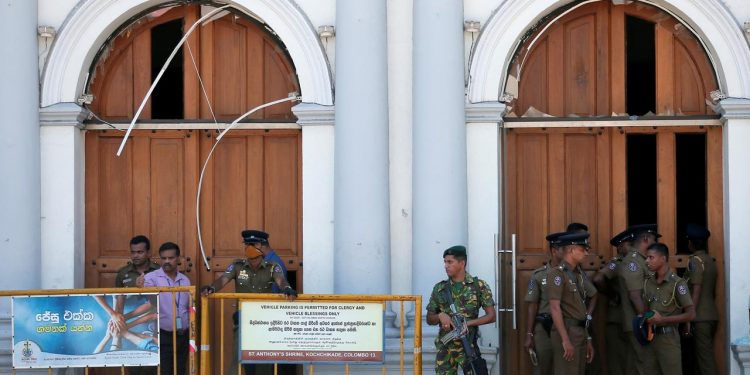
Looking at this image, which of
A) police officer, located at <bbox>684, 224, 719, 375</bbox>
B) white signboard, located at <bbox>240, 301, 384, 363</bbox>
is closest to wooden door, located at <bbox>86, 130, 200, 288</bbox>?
white signboard, located at <bbox>240, 301, 384, 363</bbox>

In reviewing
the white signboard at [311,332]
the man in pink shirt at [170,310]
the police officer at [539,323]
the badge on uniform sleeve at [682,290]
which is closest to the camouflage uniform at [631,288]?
the badge on uniform sleeve at [682,290]

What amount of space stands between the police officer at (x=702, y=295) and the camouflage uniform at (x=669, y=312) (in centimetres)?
71

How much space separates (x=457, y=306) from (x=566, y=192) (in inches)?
94.2

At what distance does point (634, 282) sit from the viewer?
36.9 feet

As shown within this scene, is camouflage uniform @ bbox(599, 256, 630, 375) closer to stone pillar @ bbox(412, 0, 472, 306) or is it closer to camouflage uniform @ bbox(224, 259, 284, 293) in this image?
stone pillar @ bbox(412, 0, 472, 306)

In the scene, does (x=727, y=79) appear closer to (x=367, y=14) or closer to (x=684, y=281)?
(x=684, y=281)

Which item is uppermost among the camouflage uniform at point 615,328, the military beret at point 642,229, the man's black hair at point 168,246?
the military beret at point 642,229

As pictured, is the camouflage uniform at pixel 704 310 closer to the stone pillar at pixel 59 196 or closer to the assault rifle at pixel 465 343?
the assault rifle at pixel 465 343

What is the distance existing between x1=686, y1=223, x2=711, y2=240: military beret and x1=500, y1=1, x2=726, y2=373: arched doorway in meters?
0.32

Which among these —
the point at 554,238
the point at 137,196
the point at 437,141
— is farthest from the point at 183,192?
the point at 554,238

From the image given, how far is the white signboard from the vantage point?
1041 centimetres

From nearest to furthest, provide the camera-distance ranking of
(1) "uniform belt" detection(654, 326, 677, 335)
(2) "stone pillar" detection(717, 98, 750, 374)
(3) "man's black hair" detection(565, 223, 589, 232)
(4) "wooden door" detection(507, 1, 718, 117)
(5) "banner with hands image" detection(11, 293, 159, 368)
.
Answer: (5) "banner with hands image" detection(11, 293, 159, 368), (1) "uniform belt" detection(654, 326, 677, 335), (3) "man's black hair" detection(565, 223, 589, 232), (2) "stone pillar" detection(717, 98, 750, 374), (4) "wooden door" detection(507, 1, 718, 117)

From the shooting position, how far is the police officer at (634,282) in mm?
11188

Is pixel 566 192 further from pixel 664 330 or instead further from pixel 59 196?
pixel 59 196
